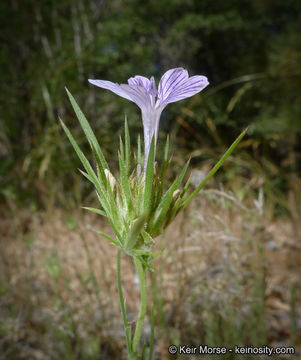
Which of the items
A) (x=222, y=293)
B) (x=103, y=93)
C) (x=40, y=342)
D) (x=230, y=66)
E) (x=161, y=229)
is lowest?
(x=40, y=342)

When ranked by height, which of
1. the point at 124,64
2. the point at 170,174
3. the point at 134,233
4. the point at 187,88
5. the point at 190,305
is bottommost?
the point at 190,305

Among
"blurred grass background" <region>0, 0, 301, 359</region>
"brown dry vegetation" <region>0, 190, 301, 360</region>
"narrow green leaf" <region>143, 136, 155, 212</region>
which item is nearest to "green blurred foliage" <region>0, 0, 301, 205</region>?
"blurred grass background" <region>0, 0, 301, 359</region>

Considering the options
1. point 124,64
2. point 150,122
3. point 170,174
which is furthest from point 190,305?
point 124,64

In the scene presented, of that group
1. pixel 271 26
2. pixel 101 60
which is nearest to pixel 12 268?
pixel 101 60

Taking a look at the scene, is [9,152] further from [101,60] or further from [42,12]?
[42,12]

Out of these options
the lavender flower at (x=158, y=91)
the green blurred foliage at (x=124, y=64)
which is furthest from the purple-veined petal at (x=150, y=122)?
the green blurred foliage at (x=124, y=64)

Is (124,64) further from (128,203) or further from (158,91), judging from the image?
(128,203)

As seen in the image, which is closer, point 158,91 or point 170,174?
point 158,91
